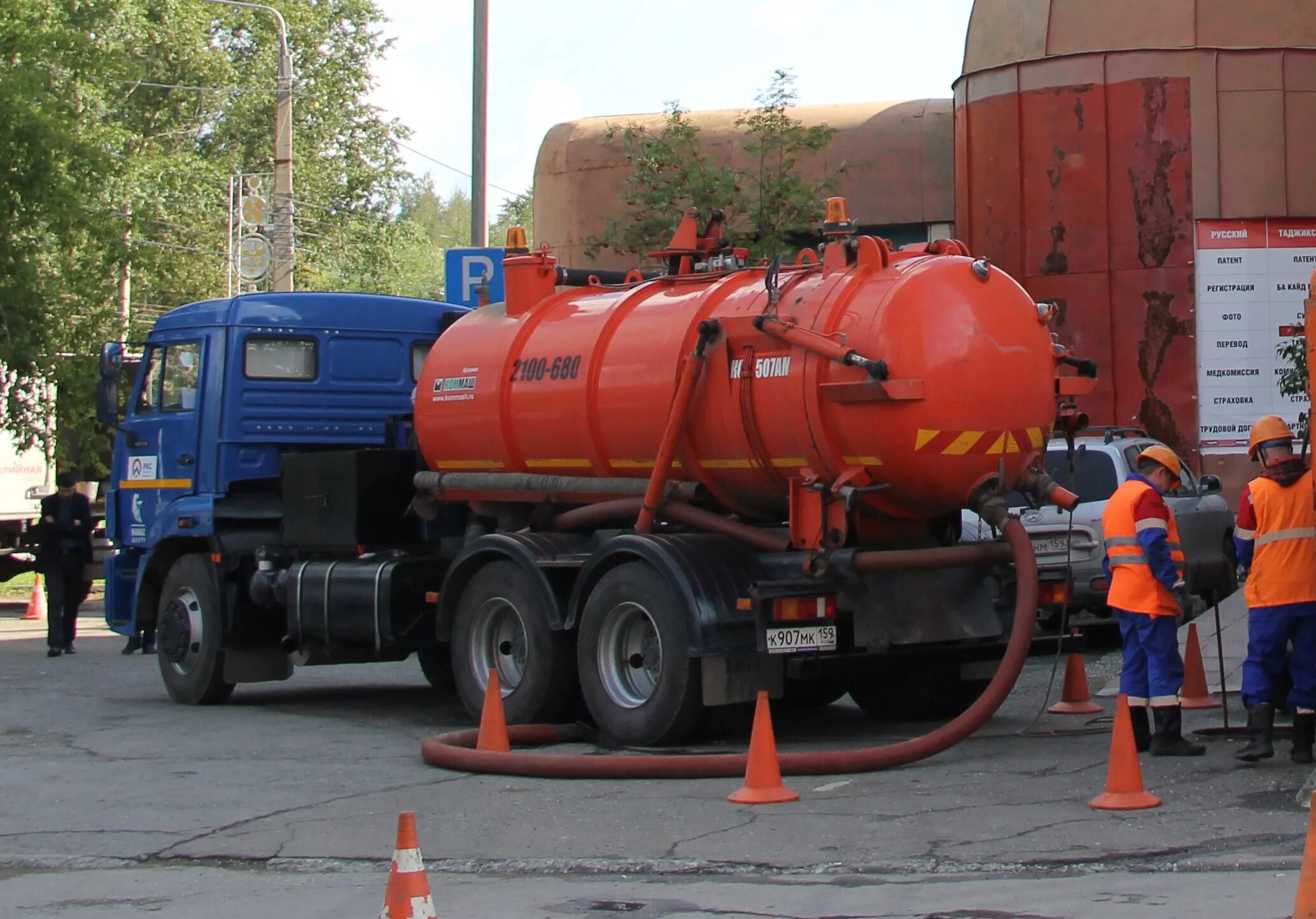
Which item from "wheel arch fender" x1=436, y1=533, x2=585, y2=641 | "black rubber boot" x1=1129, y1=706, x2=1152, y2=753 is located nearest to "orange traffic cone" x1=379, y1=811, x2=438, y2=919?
"black rubber boot" x1=1129, y1=706, x2=1152, y2=753

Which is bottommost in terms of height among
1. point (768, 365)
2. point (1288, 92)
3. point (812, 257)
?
point (768, 365)

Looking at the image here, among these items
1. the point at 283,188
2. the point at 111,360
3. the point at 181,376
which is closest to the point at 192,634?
the point at 181,376

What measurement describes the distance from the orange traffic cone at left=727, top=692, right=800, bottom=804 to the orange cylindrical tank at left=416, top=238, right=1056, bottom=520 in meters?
1.87

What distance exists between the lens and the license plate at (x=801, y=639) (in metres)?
10.1

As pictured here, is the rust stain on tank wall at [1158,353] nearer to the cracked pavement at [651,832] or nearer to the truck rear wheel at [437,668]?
the cracked pavement at [651,832]

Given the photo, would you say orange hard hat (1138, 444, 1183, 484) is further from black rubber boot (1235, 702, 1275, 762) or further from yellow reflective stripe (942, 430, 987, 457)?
black rubber boot (1235, 702, 1275, 762)

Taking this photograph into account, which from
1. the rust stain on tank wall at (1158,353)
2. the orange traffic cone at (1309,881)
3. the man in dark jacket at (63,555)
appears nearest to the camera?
the orange traffic cone at (1309,881)

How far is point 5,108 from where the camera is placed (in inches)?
907

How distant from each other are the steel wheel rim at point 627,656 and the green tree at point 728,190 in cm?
1016

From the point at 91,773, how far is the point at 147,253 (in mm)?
16141

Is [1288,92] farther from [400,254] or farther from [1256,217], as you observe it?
[400,254]

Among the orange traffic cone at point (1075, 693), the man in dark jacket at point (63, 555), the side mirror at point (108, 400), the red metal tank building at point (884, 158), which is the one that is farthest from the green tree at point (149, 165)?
the orange traffic cone at point (1075, 693)

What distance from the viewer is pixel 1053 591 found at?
10742mm

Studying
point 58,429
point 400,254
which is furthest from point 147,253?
point 400,254
